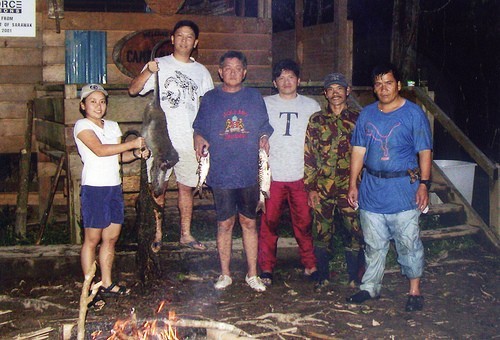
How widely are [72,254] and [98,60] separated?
3.76 metres

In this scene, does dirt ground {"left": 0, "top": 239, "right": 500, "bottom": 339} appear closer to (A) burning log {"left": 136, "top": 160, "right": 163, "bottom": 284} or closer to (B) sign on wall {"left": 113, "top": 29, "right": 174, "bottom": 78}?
(A) burning log {"left": 136, "top": 160, "right": 163, "bottom": 284}

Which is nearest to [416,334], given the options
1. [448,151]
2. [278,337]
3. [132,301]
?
[278,337]

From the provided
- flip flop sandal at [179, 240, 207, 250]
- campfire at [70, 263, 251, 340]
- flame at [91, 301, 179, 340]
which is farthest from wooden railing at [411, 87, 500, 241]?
flame at [91, 301, 179, 340]

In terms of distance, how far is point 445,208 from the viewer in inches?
344

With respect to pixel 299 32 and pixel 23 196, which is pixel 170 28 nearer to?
pixel 299 32

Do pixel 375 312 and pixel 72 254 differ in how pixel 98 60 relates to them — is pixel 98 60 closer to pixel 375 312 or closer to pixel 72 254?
pixel 72 254

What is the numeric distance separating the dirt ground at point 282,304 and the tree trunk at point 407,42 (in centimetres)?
384

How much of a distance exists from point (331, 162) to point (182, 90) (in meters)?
1.70

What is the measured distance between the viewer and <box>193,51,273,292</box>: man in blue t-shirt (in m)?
6.28

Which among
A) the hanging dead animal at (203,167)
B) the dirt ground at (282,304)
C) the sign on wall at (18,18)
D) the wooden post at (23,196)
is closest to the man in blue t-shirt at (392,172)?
the dirt ground at (282,304)

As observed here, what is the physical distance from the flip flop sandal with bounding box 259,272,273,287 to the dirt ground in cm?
9

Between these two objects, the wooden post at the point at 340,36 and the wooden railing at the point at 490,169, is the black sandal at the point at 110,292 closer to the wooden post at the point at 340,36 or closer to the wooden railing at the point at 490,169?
the wooden railing at the point at 490,169

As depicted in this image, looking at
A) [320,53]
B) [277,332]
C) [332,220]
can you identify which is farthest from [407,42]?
[277,332]

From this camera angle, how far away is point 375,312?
6.08 m
